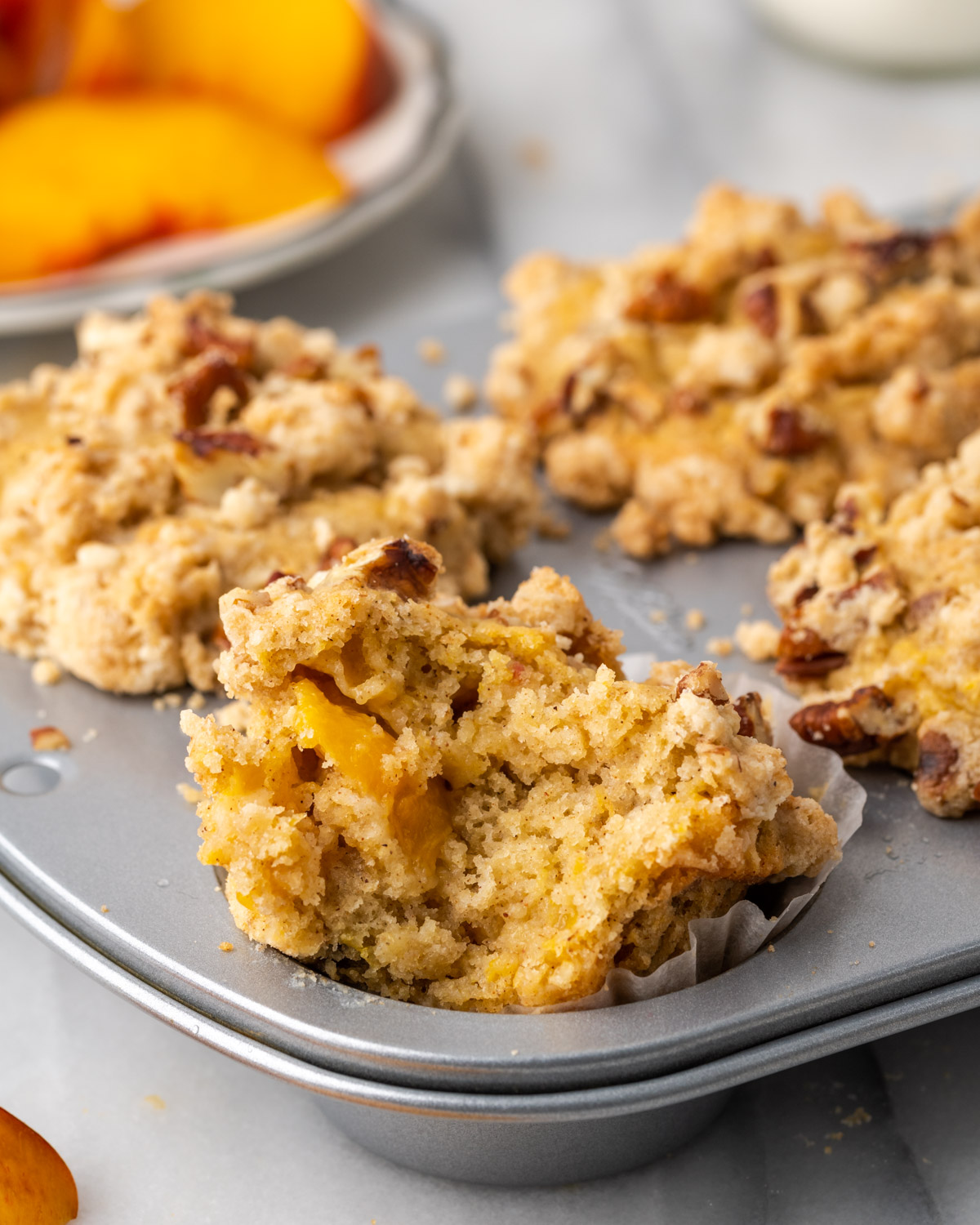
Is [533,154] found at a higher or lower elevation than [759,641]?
lower

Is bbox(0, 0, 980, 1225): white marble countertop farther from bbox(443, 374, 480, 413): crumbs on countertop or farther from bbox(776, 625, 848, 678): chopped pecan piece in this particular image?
bbox(776, 625, 848, 678): chopped pecan piece

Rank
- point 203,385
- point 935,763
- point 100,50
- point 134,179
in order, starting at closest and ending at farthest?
point 935,763
point 203,385
point 134,179
point 100,50

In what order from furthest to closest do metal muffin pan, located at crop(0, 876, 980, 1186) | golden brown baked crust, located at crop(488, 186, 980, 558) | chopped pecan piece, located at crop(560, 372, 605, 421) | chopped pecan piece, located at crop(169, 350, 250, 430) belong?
chopped pecan piece, located at crop(560, 372, 605, 421) → golden brown baked crust, located at crop(488, 186, 980, 558) → chopped pecan piece, located at crop(169, 350, 250, 430) → metal muffin pan, located at crop(0, 876, 980, 1186)

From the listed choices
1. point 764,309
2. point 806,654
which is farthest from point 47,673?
point 764,309

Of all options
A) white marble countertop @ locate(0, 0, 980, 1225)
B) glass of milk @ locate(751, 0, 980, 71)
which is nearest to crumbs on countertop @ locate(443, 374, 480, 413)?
white marble countertop @ locate(0, 0, 980, 1225)

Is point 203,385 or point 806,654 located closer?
point 806,654

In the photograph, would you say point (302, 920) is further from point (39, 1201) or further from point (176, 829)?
point (39, 1201)

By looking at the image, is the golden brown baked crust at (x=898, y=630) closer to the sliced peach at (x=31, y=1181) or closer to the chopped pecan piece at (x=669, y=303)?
the chopped pecan piece at (x=669, y=303)

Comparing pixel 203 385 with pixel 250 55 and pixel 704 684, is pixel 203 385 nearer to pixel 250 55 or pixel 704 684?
pixel 704 684
